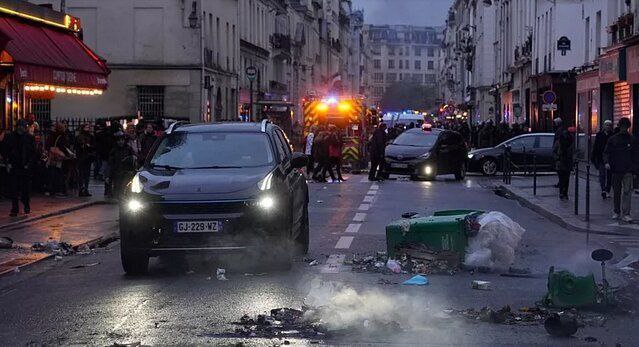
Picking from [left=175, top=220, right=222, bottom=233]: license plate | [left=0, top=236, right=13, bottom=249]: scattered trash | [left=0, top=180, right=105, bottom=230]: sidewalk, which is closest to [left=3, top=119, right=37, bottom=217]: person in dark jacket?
[left=0, top=180, right=105, bottom=230]: sidewalk

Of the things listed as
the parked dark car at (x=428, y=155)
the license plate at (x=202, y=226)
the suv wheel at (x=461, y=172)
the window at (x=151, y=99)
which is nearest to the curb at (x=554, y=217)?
the license plate at (x=202, y=226)

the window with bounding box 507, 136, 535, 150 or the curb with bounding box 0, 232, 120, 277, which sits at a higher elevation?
the window with bounding box 507, 136, 535, 150

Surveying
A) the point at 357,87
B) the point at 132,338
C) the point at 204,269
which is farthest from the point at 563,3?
the point at 357,87

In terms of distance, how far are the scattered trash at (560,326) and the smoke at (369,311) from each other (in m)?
0.83

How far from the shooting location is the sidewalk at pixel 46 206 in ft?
62.4

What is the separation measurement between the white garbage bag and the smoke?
219 cm

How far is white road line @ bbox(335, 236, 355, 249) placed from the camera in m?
14.9

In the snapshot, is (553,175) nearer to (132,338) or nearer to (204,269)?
(204,269)

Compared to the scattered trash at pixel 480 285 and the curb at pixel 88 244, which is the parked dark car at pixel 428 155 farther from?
the scattered trash at pixel 480 285

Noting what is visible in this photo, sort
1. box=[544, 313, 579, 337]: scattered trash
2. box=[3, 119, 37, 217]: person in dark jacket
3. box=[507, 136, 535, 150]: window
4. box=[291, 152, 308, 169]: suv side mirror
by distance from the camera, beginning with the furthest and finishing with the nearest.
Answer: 1. box=[507, 136, 535, 150]: window
2. box=[3, 119, 37, 217]: person in dark jacket
3. box=[291, 152, 308, 169]: suv side mirror
4. box=[544, 313, 579, 337]: scattered trash

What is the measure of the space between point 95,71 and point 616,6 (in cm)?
1750

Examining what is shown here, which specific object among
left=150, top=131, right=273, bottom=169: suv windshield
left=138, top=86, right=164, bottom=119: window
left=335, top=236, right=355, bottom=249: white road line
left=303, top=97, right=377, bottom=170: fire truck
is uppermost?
left=138, top=86, right=164, bottom=119: window

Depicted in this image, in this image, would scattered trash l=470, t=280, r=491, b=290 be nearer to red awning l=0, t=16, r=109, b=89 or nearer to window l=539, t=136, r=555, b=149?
red awning l=0, t=16, r=109, b=89

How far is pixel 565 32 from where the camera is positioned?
47.5 metres
